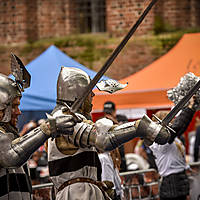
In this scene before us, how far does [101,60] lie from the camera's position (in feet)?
45.5

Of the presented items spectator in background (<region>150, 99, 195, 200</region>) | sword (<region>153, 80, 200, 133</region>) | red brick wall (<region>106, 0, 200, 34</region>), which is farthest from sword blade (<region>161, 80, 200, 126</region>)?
red brick wall (<region>106, 0, 200, 34</region>)

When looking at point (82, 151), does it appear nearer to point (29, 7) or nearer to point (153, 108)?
point (153, 108)

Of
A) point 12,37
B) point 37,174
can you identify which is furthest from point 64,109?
point 12,37

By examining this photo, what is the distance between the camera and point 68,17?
588 inches

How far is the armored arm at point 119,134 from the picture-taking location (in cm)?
414

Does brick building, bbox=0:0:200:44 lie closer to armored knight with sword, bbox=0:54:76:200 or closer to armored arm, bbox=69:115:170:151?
armored knight with sword, bbox=0:54:76:200

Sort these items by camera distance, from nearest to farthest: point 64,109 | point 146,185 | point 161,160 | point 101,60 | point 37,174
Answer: point 64,109 → point 161,160 → point 146,185 → point 37,174 → point 101,60

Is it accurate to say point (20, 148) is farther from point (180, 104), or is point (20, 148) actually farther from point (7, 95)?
point (180, 104)

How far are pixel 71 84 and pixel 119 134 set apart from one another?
0.65 meters

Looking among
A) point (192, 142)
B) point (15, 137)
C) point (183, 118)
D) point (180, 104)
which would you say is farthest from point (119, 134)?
point (192, 142)

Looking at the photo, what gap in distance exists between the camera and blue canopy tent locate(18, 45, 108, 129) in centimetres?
931

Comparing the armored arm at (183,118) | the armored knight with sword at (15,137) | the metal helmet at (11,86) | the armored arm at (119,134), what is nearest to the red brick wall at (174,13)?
the armored arm at (183,118)

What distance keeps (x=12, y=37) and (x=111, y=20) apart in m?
2.33

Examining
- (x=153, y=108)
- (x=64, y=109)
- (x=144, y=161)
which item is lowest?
(x=144, y=161)
